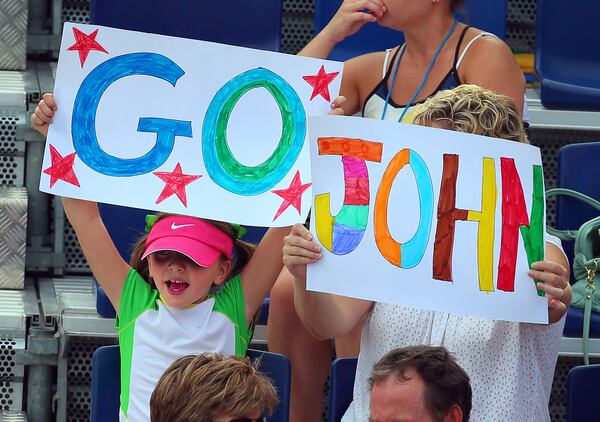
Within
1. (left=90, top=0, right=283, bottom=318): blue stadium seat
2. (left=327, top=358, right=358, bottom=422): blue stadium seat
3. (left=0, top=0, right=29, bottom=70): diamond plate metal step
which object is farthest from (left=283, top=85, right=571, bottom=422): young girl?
(left=0, top=0, right=29, bottom=70): diamond plate metal step

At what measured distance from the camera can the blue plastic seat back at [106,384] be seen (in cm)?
268

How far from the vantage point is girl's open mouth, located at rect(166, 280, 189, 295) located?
264 cm

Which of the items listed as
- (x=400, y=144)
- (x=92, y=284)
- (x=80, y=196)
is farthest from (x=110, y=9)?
(x=400, y=144)

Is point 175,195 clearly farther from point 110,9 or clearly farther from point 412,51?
point 110,9

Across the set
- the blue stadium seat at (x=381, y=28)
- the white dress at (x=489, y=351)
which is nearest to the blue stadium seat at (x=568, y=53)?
the blue stadium seat at (x=381, y=28)

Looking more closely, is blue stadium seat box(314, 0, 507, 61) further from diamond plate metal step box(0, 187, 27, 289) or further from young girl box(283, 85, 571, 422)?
young girl box(283, 85, 571, 422)

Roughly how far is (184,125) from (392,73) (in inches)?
23.7

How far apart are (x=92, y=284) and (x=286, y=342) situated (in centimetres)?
86

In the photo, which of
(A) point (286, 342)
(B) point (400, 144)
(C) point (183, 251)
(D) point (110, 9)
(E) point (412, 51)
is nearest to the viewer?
(B) point (400, 144)

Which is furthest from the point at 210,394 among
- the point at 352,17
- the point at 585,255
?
the point at 585,255

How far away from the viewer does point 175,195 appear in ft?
8.79

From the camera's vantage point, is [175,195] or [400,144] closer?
[400,144]

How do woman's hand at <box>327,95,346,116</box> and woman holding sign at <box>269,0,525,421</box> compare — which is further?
woman holding sign at <box>269,0,525,421</box>

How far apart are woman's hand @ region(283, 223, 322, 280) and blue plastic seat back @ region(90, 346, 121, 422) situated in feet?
1.82
